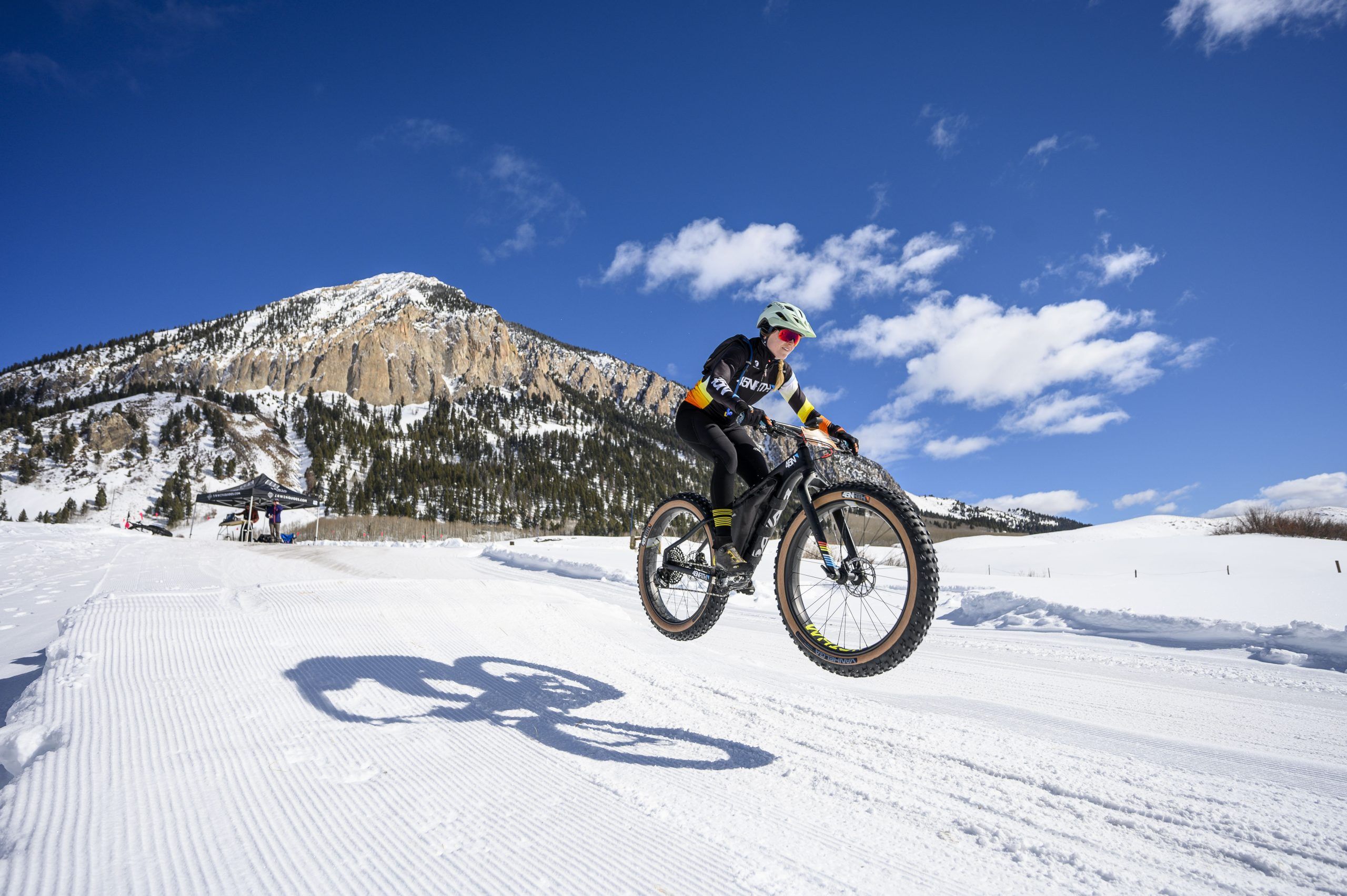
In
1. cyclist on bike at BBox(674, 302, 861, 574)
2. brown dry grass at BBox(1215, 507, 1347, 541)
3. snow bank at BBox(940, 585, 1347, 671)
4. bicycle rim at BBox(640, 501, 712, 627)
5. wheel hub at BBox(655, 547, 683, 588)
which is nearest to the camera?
cyclist on bike at BBox(674, 302, 861, 574)

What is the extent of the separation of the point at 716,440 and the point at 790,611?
1.36 metres

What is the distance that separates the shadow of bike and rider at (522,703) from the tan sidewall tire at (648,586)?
0.86m

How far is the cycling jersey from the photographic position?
4.12 metres

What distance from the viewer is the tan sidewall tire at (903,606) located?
3.09 meters

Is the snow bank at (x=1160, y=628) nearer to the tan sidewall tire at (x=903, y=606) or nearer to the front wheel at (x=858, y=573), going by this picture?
the front wheel at (x=858, y=573)

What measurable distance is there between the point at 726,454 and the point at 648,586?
5.79 ft

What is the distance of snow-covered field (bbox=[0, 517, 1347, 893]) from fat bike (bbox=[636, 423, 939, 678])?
46 cm

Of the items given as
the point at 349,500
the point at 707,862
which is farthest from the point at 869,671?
the point at 349,500

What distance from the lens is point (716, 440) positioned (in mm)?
4410

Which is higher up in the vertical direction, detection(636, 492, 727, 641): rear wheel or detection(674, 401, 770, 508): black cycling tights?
detection(674, 401, 770, 508): black cycling tights

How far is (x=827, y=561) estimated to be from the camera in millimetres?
3598

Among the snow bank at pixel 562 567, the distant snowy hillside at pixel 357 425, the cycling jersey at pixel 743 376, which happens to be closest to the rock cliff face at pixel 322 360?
the distant snowy hillside at pixel 357 425

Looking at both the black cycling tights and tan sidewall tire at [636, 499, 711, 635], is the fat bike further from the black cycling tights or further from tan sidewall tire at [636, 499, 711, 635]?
the black cycling tights

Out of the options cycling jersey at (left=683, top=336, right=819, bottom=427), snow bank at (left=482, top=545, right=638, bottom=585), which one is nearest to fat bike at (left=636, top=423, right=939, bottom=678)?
cycling jersey at (left=683, top=336, right=819, bottom=427)
